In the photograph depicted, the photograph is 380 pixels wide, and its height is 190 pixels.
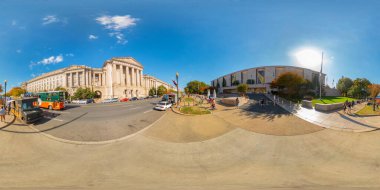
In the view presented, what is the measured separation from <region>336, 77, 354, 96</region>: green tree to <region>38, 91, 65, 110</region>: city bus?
224 ft

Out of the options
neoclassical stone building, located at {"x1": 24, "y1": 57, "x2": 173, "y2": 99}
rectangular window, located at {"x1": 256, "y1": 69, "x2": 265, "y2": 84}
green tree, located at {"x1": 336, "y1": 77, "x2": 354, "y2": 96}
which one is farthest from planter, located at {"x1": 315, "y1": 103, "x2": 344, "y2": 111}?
neoclassical stone building, located at {"x1": 24, "y1": 57, "x2": 173, "y2": 99}

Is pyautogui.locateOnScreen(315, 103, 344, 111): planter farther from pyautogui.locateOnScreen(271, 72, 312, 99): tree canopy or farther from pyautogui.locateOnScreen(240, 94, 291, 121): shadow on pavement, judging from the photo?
pyautogui.locateOnScreen(271, 72, 312, 99): tree canopy

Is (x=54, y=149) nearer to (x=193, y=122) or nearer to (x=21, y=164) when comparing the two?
(x=21, y=164)

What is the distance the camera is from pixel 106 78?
7081 cm

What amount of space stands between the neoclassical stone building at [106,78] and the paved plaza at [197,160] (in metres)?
65.8

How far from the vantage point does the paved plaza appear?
15.0ft

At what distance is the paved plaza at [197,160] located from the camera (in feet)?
15.0

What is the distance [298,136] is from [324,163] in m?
2.37

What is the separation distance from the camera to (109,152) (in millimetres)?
6340

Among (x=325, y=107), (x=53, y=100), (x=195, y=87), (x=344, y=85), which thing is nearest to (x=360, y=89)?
(x=344, y=85)

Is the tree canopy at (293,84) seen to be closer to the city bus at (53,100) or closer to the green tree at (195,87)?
the city bus at (53,100)

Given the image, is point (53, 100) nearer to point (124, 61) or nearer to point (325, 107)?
point (325, 107)

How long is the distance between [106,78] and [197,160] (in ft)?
254

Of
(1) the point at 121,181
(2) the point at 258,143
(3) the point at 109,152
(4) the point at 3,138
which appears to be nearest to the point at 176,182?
(1) the point at 121,181
